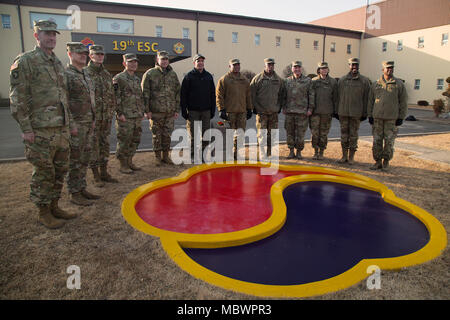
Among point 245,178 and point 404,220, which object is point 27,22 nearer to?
point 245,178

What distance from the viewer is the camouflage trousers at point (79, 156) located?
4.29 metres

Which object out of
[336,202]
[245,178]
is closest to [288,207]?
[336,202]

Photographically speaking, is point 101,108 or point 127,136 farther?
point 127,136

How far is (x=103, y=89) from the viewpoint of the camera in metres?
5.21

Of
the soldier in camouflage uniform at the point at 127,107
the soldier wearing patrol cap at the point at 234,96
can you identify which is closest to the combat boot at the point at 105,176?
the soldier in camouflage uniform at the point at 127,107

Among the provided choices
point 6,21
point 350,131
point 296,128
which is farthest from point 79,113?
point 6,21

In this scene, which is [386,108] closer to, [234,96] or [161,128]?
[234,96]

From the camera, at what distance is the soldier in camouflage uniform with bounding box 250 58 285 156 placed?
7012 mm

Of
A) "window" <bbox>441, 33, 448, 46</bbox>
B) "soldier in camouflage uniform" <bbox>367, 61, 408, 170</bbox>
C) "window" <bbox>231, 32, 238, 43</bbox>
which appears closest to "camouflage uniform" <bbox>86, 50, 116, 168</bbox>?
"soldier in camouflage uniform" <bbox>367, 61, 408, 170</bbox>

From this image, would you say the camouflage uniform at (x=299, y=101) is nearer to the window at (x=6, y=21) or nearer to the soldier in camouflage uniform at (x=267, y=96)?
the soldier in camouflage uniform at (x=267, y=96)

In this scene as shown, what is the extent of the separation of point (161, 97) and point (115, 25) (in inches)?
939

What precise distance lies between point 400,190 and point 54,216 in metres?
5.29

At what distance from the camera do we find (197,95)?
6629 mm
